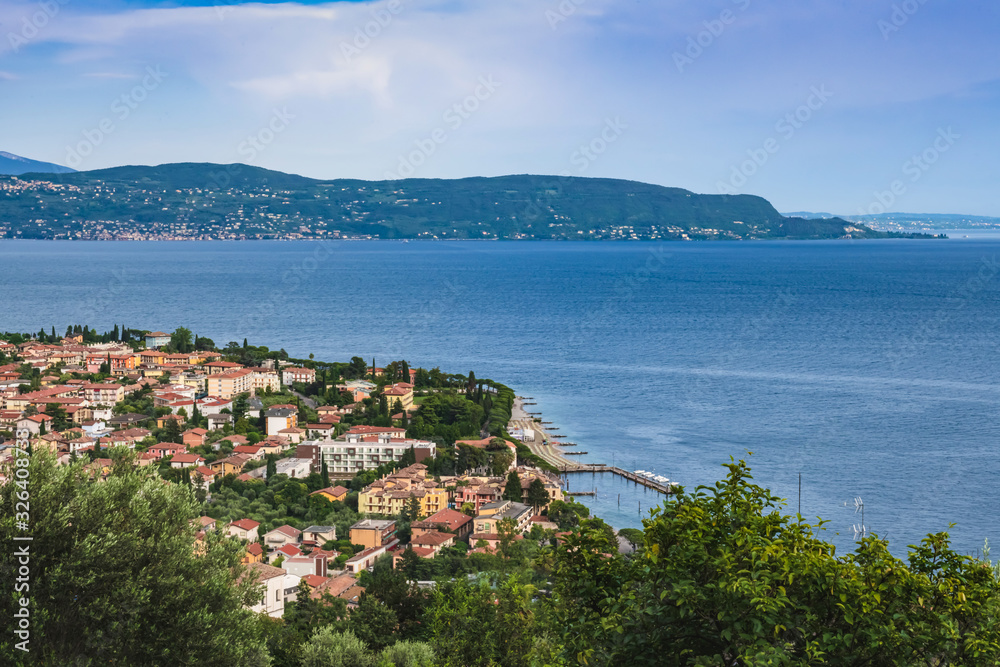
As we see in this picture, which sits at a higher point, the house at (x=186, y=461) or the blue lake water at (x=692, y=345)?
the blue lake water at (x=692, y=345)

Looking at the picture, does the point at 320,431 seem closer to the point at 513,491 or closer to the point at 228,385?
the point at 228,385

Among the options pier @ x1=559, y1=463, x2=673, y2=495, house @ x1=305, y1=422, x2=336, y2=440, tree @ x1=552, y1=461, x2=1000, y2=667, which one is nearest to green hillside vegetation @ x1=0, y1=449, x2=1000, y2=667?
tree @ x1=552, y1=461, x2=1000, y2=667

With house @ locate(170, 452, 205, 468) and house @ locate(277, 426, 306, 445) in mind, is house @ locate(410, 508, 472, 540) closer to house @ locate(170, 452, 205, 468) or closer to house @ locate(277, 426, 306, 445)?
house @ locate(170, 452, 205, 468)

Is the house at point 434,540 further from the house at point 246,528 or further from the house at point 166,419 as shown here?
the house at point 166,419

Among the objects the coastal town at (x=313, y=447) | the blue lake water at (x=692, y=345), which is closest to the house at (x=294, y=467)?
the coastal town at (x=313, y=447)

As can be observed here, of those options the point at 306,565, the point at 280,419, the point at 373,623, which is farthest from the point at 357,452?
the point at 373,623

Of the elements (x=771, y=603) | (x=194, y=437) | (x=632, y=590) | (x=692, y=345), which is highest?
(x=771, y=603)
